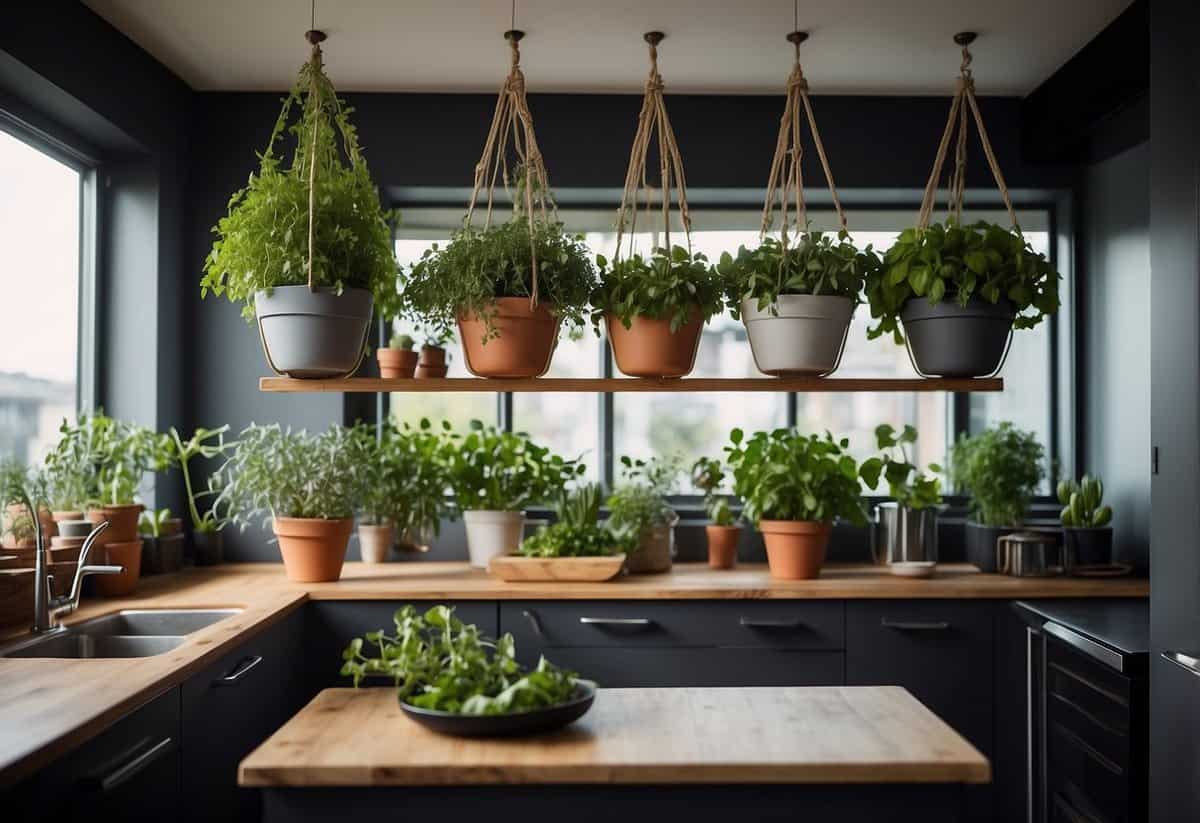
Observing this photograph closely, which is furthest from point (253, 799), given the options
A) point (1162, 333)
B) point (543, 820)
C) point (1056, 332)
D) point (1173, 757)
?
point (1056, 332)

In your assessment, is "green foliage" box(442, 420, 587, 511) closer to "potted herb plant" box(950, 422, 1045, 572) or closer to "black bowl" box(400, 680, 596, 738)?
"potted herb plant" box(950, 422, 1045, 572)

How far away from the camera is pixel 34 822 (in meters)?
1.76

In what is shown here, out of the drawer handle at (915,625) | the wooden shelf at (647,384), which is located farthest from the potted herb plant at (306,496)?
the drawer handle at (915,625)

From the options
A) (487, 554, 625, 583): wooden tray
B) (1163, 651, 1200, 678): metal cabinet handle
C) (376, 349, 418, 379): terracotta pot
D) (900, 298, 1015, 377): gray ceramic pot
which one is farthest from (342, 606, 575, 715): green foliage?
(1163, 651, 1200, 678): metal cabinet handle

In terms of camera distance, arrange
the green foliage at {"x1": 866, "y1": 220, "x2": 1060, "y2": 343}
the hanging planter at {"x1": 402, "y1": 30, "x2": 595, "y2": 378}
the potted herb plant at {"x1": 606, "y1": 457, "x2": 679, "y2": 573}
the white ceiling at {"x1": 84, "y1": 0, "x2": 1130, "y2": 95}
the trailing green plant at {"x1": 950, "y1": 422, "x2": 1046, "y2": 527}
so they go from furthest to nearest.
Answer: the trailing green plant at {"x1": 950, "y1": 422, "x2": 1046, "y2": 527}
the potted herb plant at {"x1": 606, "y1": 457, "x2": 679, "y2": 573}
the white ceiling at {"x1": 84, "y1": 0, "x2": 1130, "y2": 95}
the hanging planter at {"x1": 402, "y1": 30, "x2": 595, "y2": 378}
the green foliage at {"x1": 866, "y1": 220, "x2": 1060, "y2": 343}

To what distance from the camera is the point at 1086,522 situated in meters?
3.86

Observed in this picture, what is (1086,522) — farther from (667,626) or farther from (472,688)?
(472,688)

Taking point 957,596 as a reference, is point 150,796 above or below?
below

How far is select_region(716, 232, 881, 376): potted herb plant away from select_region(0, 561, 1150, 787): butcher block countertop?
3.86 ft

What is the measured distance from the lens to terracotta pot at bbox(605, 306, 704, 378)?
2518 mm

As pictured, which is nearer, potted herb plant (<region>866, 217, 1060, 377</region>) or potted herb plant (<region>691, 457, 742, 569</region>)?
potted herb plant (<region>866, 217, 1060, 377</region>)

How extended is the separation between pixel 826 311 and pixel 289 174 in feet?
4.30

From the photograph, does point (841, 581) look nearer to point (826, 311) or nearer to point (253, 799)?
point (826, 311)

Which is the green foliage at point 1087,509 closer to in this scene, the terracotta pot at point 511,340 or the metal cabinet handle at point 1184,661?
the metal cabinet handle at point 1184,661
